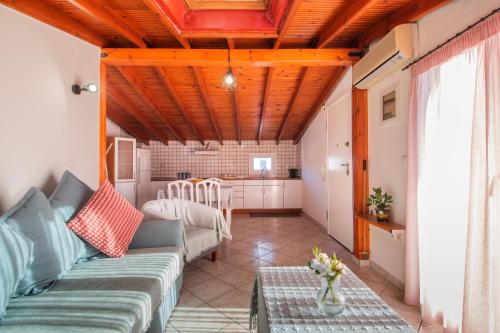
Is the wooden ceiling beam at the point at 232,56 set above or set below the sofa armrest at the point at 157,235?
above

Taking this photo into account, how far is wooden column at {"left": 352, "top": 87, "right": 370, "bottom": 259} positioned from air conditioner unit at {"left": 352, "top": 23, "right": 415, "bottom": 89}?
31 cm

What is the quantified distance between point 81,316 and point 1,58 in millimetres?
1849

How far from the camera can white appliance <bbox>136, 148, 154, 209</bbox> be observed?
5.37 metres

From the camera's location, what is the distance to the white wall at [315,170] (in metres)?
4.34

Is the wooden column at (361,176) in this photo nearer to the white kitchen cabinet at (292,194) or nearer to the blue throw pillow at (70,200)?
the blue throw pillow at (70,200)

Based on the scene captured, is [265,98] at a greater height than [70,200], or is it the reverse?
[265,98]

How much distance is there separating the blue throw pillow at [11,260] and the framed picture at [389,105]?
2960mm

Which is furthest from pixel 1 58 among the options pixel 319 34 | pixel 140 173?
pixel 140 173

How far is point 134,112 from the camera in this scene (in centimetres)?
461

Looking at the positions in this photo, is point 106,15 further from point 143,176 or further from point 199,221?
point 143,176

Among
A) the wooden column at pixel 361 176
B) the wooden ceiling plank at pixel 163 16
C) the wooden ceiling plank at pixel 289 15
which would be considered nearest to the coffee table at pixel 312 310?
the wooden column at pixel 361 176

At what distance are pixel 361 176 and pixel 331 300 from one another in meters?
2.11

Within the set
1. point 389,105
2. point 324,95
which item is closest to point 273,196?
point 324,95

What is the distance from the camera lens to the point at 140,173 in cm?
543
